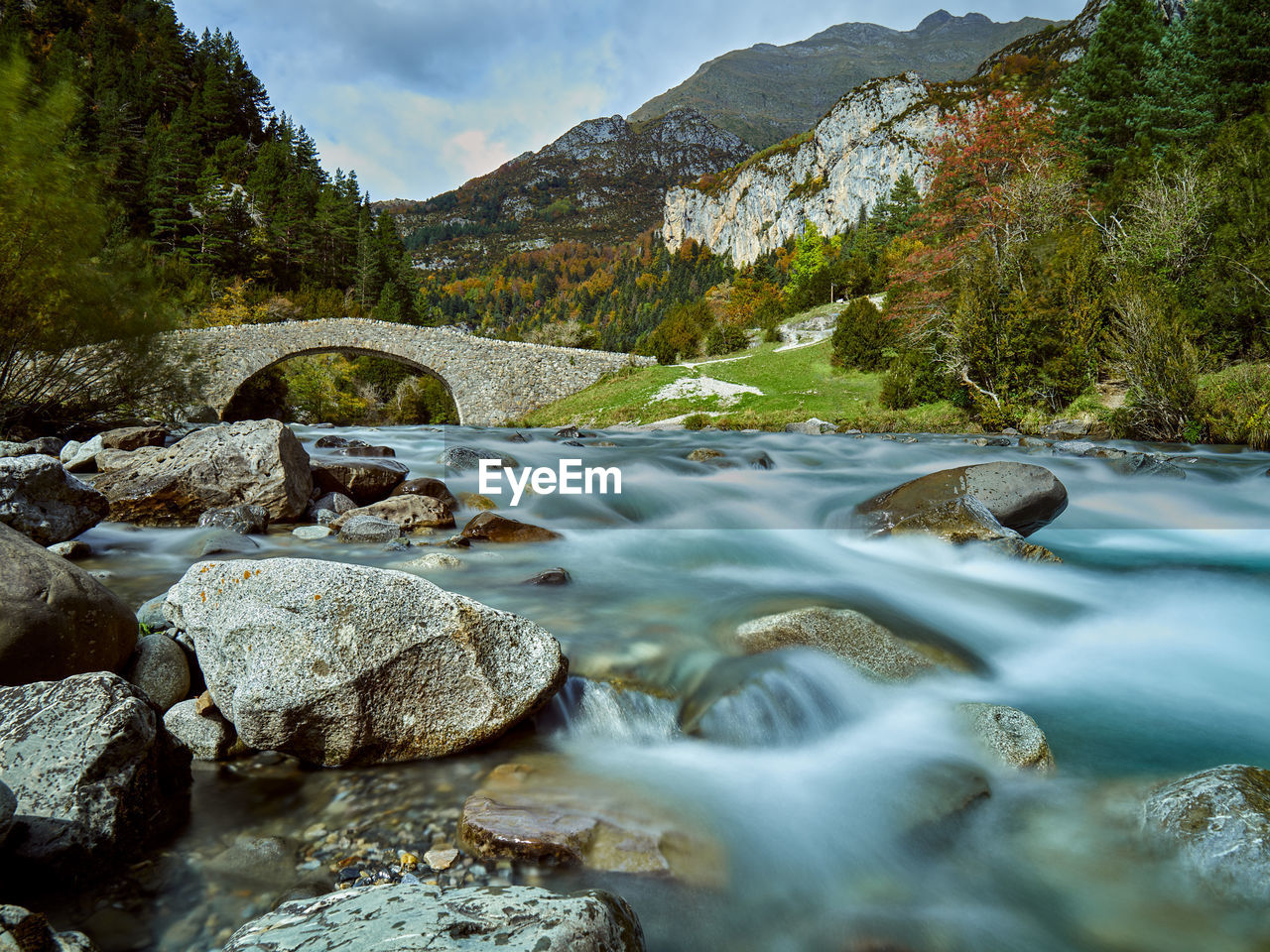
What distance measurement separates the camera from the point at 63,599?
2.63 meters

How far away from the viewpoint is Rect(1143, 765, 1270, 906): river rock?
1939 mm

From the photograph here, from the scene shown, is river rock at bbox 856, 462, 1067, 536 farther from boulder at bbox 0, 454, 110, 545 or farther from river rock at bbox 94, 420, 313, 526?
boulder at bbox 0, 454, 110, 545

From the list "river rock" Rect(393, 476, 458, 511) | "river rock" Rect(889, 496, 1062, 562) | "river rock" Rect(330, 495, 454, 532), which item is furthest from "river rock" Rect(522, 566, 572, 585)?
"river rock" Rect(889, 496, 1062, 562)

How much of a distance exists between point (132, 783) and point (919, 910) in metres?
2.80

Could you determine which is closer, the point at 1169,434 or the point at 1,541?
the point at 1,541

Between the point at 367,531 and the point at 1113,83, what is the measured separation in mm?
43844

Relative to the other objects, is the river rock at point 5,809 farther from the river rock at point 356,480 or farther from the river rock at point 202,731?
the river rock at point 356,480

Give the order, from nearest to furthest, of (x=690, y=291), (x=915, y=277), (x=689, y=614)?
(x=689, y=614)
(x=915, y=277)
(x=690, y=291)

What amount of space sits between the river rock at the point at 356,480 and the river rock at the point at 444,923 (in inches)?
261

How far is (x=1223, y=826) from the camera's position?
2055 millimetres

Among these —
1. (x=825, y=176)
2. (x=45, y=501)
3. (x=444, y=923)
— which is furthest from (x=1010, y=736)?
(x=825, y=176)

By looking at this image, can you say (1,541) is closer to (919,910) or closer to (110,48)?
(919,910)

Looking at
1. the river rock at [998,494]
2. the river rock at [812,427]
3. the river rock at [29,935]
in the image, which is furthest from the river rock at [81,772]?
the river rock at [812,427]

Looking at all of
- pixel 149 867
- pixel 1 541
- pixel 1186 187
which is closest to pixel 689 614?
pixel 149 867
